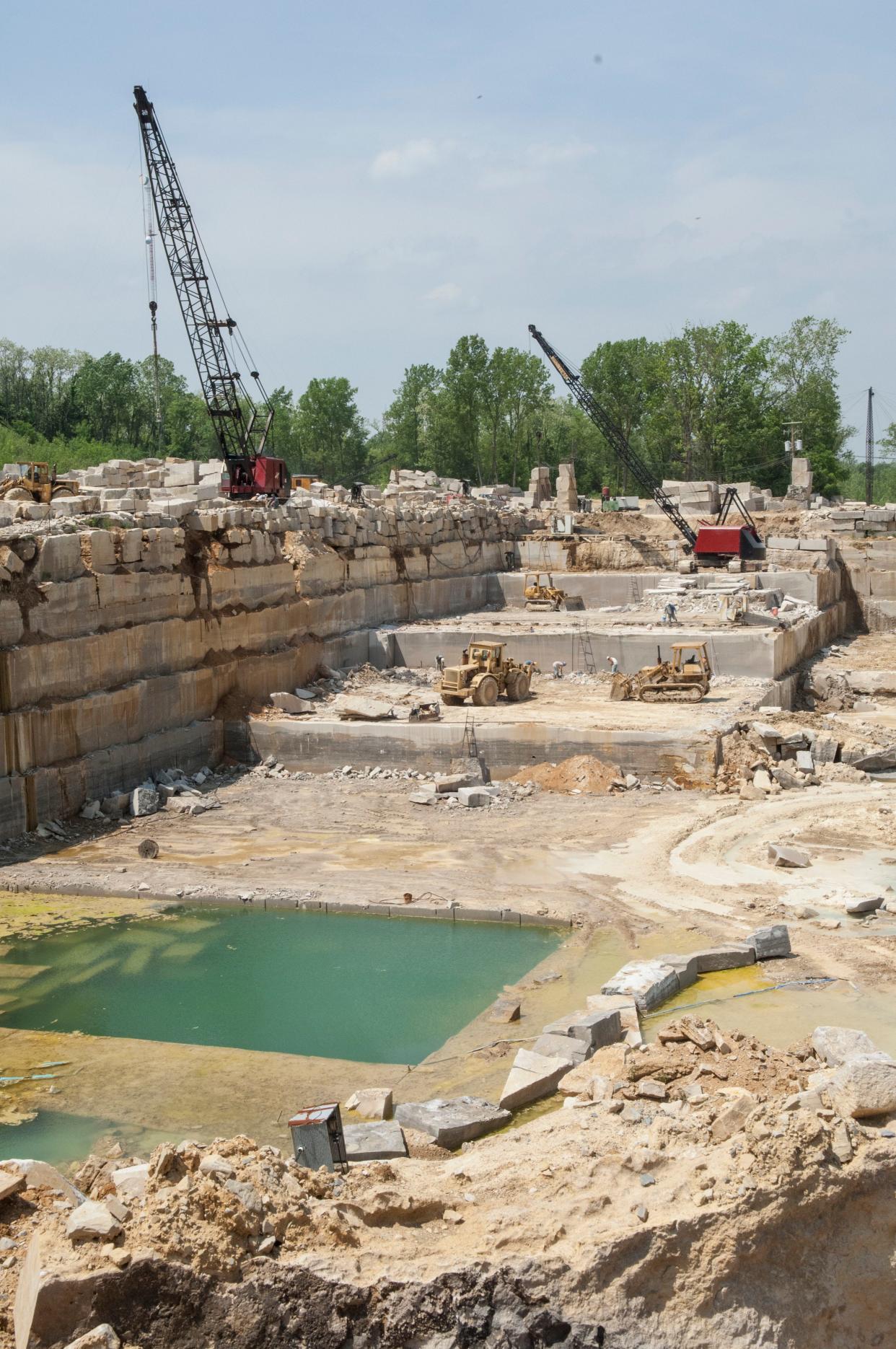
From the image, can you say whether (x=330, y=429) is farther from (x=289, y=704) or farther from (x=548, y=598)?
(x=289, y=704)

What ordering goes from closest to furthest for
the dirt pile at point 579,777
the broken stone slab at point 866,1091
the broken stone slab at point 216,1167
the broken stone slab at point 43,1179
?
1. the broken stone slab at point 216,1167
2. the broken stone slab at point 43,1179
3. the broken stone slab at point 866,1091
4. the dirt pile at point 579,777

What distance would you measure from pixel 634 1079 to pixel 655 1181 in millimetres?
1683

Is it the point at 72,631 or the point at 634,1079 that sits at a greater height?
the point at 72,631

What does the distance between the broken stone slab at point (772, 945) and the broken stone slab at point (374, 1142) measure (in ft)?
14.6

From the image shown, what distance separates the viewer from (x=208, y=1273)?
555cm

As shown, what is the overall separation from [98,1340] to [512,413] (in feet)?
187

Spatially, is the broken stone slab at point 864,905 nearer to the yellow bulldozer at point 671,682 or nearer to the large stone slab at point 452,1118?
the large stone slab at point 452,1118

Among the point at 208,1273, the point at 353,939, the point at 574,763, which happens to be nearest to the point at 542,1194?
the point at 208,1273

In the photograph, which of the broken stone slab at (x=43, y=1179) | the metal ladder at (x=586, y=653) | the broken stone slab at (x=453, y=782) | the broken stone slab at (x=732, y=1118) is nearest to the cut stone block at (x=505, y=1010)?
the broken stone slab at (x=732, y=1118)

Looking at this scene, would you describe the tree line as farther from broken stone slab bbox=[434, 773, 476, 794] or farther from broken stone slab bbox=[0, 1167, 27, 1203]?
broken stone slab bbox=[0, 1167, 27, 1203]

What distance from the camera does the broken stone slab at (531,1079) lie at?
8352 millimetres

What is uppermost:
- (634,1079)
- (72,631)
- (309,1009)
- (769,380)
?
(769,380)

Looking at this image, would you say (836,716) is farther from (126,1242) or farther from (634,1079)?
(126,1242)

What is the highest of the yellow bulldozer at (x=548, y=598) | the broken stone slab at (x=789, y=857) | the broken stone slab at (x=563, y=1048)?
the yellow bulldozer at (x=548, y=598)
